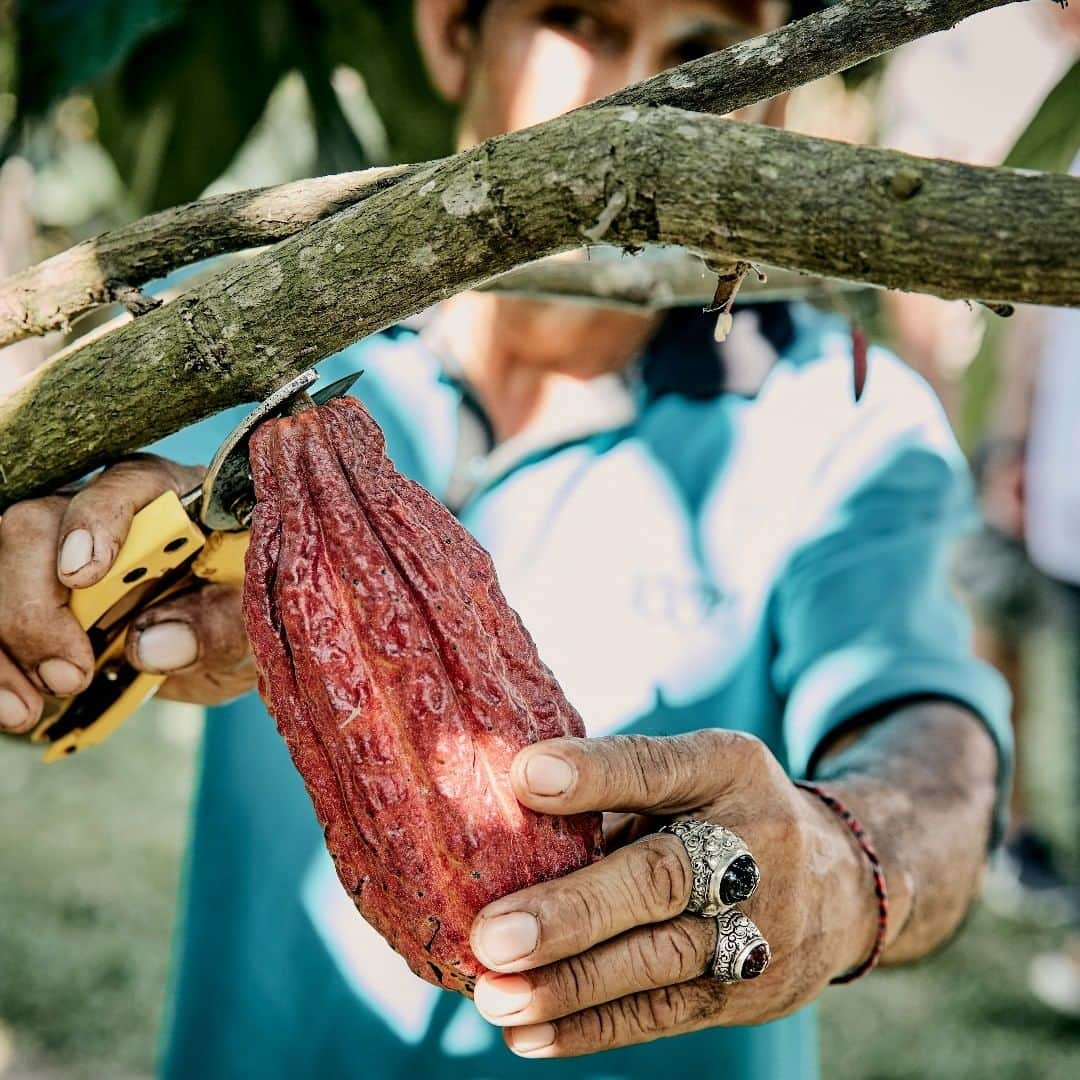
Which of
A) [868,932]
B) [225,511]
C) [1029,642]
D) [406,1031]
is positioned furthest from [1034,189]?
[1029,642]

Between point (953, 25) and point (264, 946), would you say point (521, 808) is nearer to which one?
point (953, 25)

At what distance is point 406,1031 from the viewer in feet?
5.65

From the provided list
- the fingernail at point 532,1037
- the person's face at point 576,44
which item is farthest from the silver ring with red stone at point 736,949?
the person's face at point 576,44

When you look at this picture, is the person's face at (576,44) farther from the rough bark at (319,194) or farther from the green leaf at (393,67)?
the rough bark at (319,194)

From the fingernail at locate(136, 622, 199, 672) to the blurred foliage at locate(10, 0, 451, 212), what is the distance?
0.82 metres

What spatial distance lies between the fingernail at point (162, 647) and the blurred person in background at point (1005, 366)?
3379mm

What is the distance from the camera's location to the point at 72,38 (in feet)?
5.31

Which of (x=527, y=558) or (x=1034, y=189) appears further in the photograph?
(x=527, y=558)

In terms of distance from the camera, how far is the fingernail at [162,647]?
1135 mm

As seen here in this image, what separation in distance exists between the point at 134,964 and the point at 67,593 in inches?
130

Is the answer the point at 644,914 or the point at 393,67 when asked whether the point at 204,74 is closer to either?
the point at 393,67

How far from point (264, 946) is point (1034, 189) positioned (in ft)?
5.10

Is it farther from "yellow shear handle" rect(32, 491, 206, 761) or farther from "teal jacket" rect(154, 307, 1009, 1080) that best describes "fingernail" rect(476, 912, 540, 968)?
"teal jacket" rect(154, 307, 1009, 1080)

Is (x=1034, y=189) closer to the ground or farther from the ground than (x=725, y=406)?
farther from the ground
